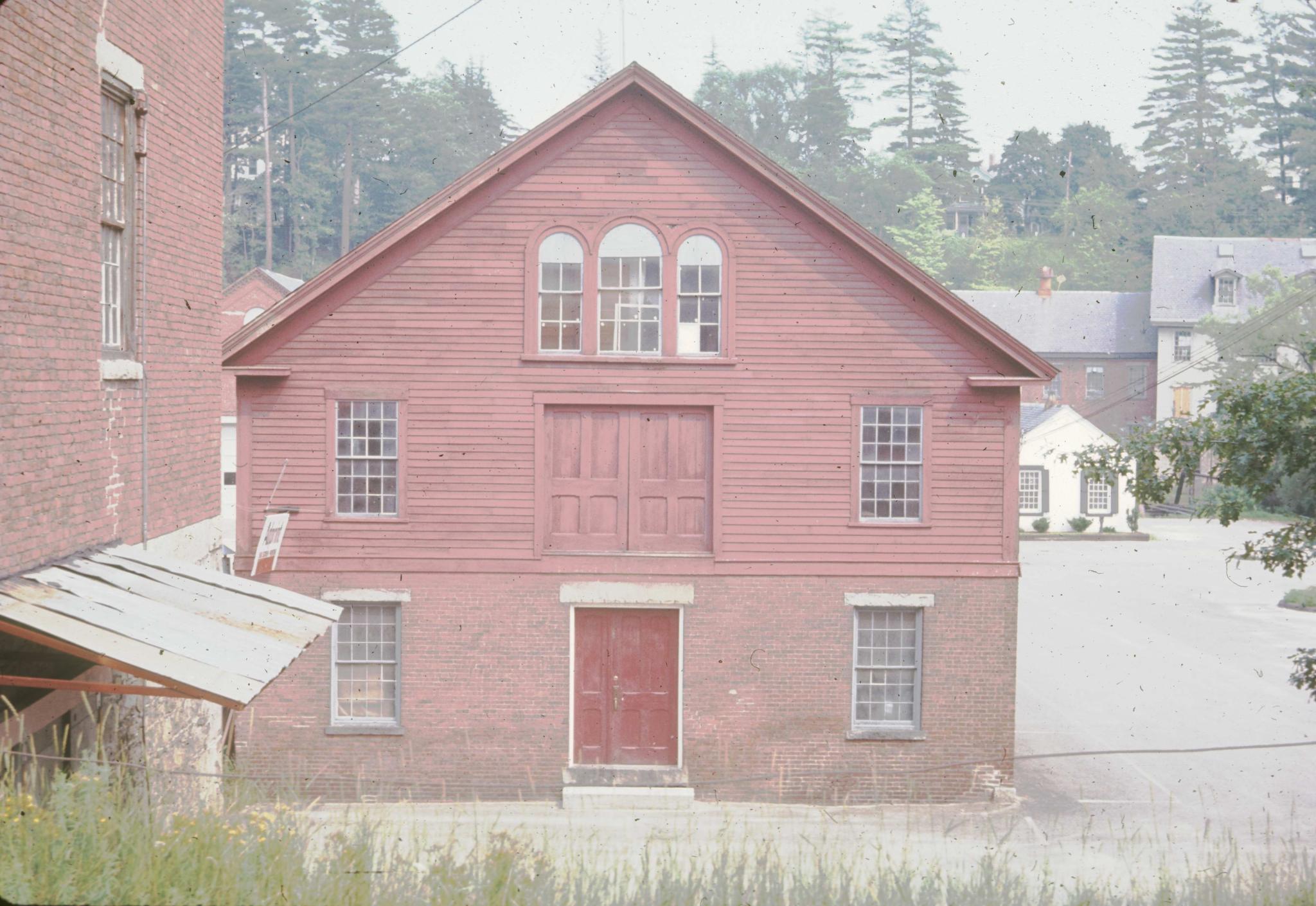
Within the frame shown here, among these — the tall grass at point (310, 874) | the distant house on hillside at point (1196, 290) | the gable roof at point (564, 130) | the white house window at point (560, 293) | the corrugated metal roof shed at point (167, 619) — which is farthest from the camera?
the distant house on hillside at point (1196, 290)

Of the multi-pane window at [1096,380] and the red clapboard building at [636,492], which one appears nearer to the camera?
the red clapboard building at [636,492]

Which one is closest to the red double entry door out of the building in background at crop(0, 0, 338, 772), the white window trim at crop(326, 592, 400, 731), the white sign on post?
the white window trim at crop(326, 592, 400, 731)

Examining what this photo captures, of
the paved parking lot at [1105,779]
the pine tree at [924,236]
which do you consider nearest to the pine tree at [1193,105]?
the pine tree at [924,236]

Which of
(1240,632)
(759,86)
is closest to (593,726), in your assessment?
(1240,632)

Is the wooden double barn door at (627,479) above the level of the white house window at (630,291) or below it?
below

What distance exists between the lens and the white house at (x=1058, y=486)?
55.5m

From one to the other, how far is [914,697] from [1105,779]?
13.5 feet

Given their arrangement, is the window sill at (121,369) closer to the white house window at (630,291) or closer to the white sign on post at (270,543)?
the white sign on post at (270,543)

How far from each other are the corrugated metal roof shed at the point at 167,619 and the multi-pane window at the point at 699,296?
30.5 feet

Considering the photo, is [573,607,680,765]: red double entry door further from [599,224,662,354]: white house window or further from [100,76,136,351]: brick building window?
[100,76,136,351]: brick building window

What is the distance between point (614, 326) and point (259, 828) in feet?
43.7

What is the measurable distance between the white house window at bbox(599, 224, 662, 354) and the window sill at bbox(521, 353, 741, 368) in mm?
193

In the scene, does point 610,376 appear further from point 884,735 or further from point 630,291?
point 884,735

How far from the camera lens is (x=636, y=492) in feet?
67.3
